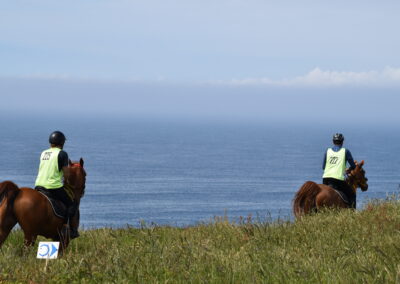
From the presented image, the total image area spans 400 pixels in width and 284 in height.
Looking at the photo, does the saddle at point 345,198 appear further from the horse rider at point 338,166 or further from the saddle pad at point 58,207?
the saddle pad at point 58,207

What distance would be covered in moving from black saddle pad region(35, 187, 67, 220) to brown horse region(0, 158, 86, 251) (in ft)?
0.23

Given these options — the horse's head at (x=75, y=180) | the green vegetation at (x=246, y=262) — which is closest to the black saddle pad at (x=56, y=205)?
the horse's head at (x=75, y=180)

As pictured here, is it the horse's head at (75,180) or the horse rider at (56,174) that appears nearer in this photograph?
the horse rider at (56,174)

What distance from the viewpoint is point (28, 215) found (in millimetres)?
11523

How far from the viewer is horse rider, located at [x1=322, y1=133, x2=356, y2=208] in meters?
17.6

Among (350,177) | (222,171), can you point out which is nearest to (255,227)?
(350,177)

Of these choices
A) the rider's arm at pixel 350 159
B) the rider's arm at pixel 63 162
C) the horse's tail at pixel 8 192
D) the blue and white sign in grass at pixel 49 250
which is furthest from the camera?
the rider's arm at pixel 350 159

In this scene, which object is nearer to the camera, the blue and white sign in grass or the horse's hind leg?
the blue and white sign in grass

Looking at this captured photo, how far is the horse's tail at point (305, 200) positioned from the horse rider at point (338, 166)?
965 mm

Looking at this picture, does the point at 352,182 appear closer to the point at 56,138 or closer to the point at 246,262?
the point at 56,138

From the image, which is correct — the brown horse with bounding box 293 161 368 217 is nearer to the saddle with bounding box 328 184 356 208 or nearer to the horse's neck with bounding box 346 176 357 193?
the saddle with bounding box 328 184 356 208

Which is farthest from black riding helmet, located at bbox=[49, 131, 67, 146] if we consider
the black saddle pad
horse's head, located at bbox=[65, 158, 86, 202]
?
the black saddle pad

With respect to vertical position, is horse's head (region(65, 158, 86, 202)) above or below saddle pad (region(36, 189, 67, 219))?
above

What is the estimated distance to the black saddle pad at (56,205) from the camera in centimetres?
1201
